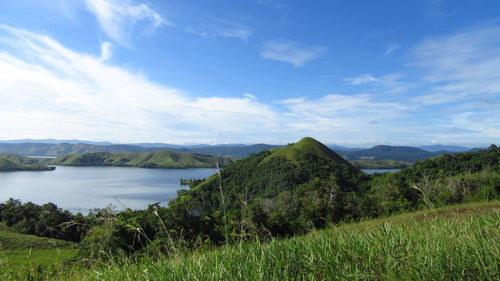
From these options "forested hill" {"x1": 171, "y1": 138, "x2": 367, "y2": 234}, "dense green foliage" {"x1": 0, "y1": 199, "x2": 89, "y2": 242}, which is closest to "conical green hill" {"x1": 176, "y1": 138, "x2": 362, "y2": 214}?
"forested hill" {"x1": 171, "y1": 138, "x2": 367, "y2": 234}

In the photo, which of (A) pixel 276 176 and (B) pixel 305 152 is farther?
(B) pixel 305 152

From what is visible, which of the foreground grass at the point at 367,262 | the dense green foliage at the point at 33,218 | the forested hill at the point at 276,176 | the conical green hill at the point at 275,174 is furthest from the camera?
the conical green hill at the point at 275,174

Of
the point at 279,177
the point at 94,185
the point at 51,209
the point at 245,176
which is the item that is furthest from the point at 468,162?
the point at 94,185

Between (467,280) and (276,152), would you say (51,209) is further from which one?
(276,152)

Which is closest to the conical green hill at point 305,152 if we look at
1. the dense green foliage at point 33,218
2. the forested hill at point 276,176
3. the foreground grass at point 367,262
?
the forested hill at point 276,176

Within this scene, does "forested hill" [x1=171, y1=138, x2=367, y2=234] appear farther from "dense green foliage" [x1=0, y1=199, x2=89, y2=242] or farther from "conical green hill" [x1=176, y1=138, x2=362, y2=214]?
"dense green foliage" [x1=0, y1=199, x2=89, y2=242]

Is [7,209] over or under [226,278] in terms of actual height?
under

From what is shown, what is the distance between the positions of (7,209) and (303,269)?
77.9m

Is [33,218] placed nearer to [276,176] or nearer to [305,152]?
[276,176]

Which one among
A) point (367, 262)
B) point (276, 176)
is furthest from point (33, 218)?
point (276, 176)

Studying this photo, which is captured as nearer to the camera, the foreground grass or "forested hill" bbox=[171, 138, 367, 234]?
the foreground grass

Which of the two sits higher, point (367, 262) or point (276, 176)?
point (367, 262)

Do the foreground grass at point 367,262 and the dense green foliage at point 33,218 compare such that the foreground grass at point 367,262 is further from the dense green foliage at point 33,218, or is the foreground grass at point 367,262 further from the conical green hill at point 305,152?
the conical green hill at point 305,152

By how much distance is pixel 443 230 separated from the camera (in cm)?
229
